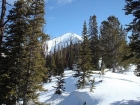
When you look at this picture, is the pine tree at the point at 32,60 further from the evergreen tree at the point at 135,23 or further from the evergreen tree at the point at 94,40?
the evergreen tree at the point at 94,40

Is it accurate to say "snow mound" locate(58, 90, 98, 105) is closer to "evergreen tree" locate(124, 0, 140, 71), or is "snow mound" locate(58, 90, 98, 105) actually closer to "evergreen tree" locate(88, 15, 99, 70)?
"evergreen tree" locate(124, 0, 140, 71)

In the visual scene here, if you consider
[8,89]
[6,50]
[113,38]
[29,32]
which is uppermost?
[113,38]

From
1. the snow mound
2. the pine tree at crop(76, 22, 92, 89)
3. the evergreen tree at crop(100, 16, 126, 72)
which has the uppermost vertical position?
the evergreen tree at crop(100, 16, 126, 72)

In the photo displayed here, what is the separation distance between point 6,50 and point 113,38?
32430 mm

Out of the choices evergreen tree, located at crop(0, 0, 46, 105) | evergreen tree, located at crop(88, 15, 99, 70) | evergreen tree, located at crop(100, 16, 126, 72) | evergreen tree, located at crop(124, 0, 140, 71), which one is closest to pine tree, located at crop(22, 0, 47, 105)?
evergreen tree, located at crop(0, 0, 46, 105)

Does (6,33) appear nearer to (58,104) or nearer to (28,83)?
(28,83)

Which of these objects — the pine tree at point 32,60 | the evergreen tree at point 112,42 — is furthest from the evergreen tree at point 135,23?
the evergreen tree at point 112,42

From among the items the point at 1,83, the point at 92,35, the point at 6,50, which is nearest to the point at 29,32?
the point at 6,50

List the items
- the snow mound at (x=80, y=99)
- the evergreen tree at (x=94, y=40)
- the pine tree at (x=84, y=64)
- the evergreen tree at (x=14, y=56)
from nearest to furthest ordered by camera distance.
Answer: the evergreen tree at (x=14, y=56) → the snow mound at (x=80, y=99) → the pine tree at (x=84, y=64) → the evergreen tree at (x=94, y=40)

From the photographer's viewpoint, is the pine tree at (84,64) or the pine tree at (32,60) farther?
the pine tree at (84,64)

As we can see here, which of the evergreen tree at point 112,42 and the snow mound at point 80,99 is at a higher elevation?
the evergreen tree at point 112,42

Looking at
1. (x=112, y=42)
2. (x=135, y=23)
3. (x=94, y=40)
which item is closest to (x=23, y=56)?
(x=135, y=23)

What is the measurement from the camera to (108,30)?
147ft

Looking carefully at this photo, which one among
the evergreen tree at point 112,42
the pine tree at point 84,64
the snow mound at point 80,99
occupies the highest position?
the evergreen tree at point 112,42
